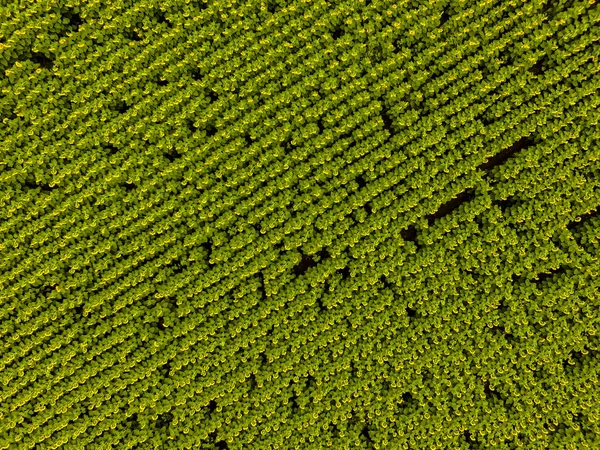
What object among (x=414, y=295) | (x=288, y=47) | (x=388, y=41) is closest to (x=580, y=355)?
(x=414, y=295)

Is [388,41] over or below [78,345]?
over

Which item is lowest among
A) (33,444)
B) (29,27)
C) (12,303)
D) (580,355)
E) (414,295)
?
(580,355)

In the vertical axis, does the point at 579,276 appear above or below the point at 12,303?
below

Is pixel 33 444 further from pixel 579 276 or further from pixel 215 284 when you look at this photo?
pixel 579 276

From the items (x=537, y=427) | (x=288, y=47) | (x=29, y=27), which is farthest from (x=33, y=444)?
(x=537, y=427)

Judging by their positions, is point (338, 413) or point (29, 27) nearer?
point (29, 27)

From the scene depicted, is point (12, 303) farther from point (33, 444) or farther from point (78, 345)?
point (33, 444)
